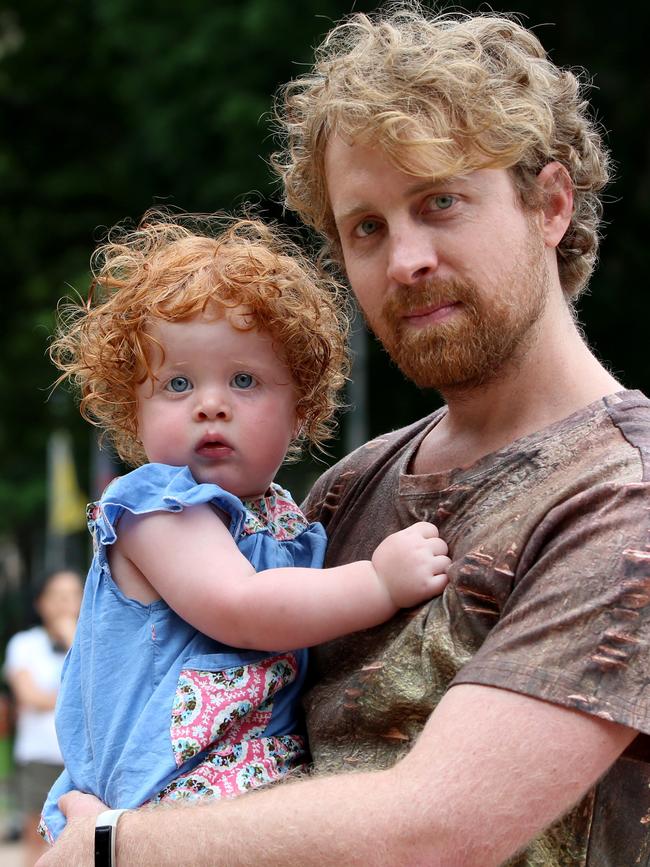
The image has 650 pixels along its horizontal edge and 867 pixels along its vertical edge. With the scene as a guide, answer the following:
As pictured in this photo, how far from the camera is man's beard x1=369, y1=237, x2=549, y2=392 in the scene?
8.60ft

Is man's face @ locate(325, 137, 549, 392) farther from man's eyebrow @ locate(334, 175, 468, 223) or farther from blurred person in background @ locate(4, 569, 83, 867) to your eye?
blurred person in background @ locate(4, 569, 83, 867)

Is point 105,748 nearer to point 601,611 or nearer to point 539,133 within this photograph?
point 601,611

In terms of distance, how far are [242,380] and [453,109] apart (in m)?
0.66

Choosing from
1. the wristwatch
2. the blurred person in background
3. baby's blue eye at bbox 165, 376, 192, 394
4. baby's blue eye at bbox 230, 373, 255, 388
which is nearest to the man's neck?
baby's blue eye at bbox 230, 373, 255, 388

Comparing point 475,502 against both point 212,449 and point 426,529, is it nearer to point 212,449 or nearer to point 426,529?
point 426,529

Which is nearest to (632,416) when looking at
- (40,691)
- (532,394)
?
(532,394)

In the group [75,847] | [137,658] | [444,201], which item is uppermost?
[444,201]

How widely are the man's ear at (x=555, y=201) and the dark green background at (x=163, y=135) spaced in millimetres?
7344

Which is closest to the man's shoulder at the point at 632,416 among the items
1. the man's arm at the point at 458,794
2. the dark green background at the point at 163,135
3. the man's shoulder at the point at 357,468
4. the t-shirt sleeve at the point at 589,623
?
the t-shirt sleeve at the point at 589,623

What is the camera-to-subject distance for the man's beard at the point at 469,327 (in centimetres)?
262

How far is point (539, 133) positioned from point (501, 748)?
124 cm

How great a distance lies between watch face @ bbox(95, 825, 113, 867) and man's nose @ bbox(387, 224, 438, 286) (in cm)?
112

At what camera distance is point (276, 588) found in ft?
8.33

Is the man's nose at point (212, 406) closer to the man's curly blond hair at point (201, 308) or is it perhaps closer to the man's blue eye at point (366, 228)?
the man's curly blond hair at point (201, 308)
